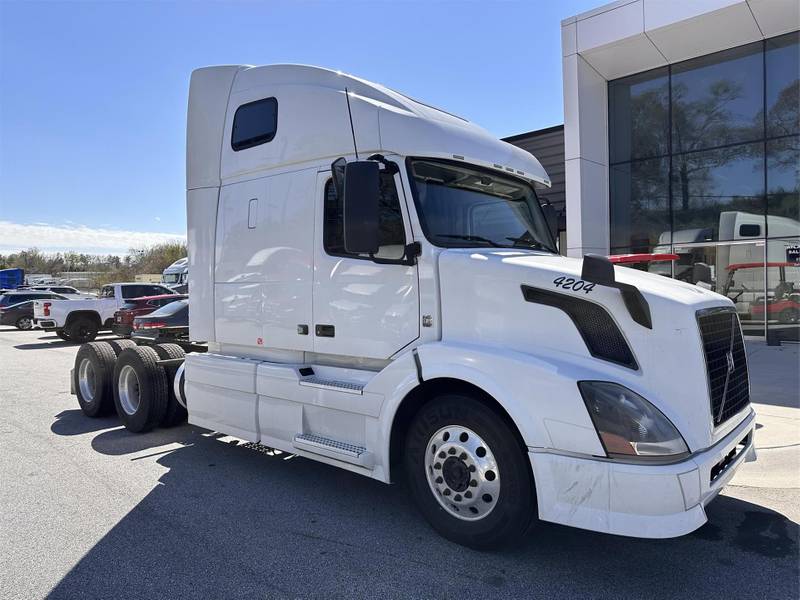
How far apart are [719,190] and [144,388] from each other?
1334 centimetres

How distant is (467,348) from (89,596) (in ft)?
8.39

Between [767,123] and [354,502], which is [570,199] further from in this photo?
[354,502]

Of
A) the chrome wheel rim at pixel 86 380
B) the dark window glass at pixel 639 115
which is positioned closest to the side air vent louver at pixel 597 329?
the chrome wheel rim at pixel 86 380

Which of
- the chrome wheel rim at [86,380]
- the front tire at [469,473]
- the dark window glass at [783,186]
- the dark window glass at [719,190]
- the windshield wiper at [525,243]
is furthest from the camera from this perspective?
the dark window glass at [719,190]

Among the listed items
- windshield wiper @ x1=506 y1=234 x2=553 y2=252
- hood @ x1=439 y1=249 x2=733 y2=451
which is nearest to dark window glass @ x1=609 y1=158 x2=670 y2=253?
windshield wiper @ x1=506 y1=234 x2=553 y2=252

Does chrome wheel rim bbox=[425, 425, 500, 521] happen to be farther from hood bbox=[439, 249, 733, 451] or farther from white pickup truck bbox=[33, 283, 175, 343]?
white pickup truck bbox=[33, 283, 175, 343]

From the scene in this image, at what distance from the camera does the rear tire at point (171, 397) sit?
660 centimetres

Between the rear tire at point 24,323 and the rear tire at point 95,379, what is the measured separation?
831 inches

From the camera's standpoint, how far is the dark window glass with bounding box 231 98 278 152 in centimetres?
487

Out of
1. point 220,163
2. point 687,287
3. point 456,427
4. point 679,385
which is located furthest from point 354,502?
point 220,163

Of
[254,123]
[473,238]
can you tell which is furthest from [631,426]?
[254,123]

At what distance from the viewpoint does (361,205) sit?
3600 mm

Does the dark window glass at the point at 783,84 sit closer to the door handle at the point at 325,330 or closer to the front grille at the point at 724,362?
the front grille at the point at 724,362

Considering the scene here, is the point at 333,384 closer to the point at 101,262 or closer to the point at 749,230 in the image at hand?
the point at 749,230
